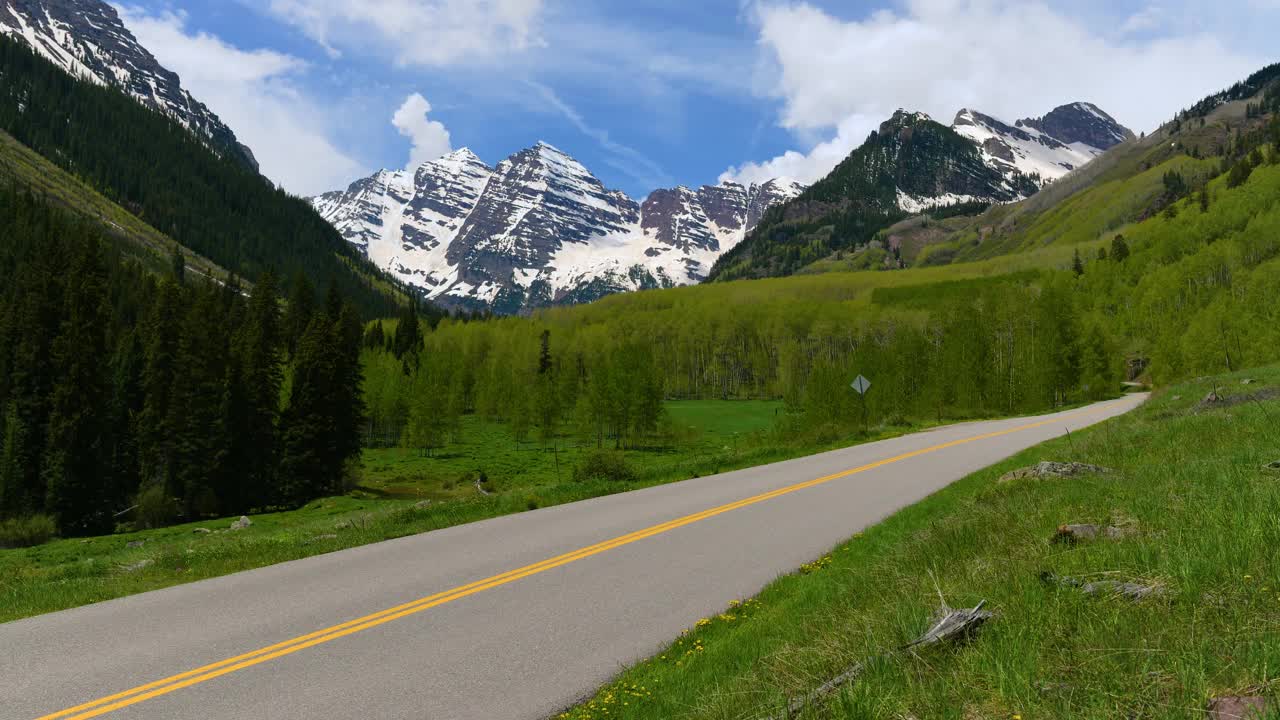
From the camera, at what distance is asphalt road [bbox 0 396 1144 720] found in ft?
19.8

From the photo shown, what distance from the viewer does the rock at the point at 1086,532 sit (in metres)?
6.33

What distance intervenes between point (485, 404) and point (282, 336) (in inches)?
1994

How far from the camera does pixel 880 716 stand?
362cm

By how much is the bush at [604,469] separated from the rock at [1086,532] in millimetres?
17475

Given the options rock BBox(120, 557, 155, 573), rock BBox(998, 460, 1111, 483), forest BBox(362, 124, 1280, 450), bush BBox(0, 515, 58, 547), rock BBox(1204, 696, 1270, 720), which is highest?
forest BBox(362, 124, 1280, 450)

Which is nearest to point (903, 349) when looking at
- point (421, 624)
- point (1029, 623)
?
point (421, 624)

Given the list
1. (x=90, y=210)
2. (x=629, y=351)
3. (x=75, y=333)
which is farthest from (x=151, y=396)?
(x=90, y=210)

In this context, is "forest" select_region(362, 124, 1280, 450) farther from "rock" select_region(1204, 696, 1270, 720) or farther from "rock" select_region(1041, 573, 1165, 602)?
"rock" select_region(1204, 696, 1270, 720)

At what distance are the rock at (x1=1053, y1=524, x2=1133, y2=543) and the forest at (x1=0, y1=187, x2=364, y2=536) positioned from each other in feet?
183

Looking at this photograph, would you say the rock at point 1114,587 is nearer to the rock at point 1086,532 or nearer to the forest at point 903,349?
the rock at point 1086,532

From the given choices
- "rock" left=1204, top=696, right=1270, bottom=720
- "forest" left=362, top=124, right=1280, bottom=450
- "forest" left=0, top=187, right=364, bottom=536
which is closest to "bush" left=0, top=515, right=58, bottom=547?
"forest" left=0, top=187, right=364, bottom=536

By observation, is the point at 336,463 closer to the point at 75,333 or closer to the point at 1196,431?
the point at 75,333

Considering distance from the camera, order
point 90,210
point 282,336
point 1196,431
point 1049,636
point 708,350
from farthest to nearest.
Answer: point 90,210 < point 708,350 < point 282,336 < point 1196,431 < point 1049,636

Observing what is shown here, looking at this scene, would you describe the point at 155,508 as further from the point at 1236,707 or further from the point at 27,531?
the point at 1236,707
